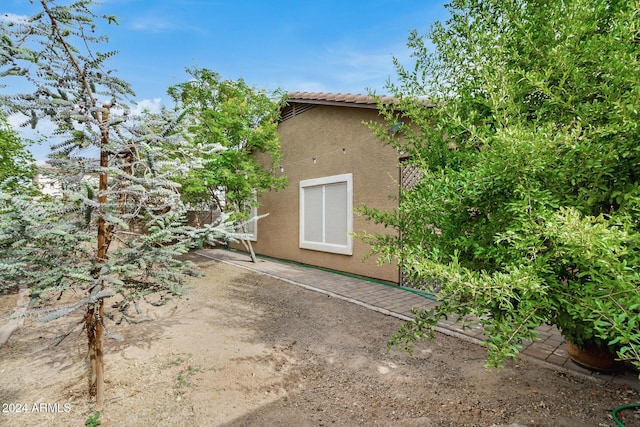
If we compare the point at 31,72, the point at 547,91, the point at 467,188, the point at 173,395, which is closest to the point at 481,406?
the point at 467,188

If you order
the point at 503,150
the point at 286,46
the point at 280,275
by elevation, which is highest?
the point at 286,46

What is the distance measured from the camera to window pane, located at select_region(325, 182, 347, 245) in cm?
873

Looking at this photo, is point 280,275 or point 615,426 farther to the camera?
point 280,275

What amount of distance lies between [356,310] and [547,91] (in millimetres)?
4807

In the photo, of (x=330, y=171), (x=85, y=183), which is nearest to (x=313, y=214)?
(x=330, y=171)

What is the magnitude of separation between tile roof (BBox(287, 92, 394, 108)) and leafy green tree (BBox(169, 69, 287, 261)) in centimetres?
77

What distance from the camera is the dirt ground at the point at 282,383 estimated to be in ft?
9.19

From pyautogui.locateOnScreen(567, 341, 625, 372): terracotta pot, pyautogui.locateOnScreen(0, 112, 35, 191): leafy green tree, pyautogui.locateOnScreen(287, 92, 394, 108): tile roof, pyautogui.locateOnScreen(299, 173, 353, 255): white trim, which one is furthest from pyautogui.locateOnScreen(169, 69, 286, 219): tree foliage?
pyautogui.locateOnScreen(567, 341, 625, 372): terracotta pot

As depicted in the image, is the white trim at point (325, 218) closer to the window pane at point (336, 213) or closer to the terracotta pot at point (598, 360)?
the window pane at point (336, 213)

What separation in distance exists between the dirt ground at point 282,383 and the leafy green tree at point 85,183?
591 millimetres

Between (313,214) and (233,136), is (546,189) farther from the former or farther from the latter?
(233,136)

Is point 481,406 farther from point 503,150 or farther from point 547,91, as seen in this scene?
point 547,91

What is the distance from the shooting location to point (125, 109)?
288cm

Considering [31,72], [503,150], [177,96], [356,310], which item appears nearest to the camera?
[503,150]
